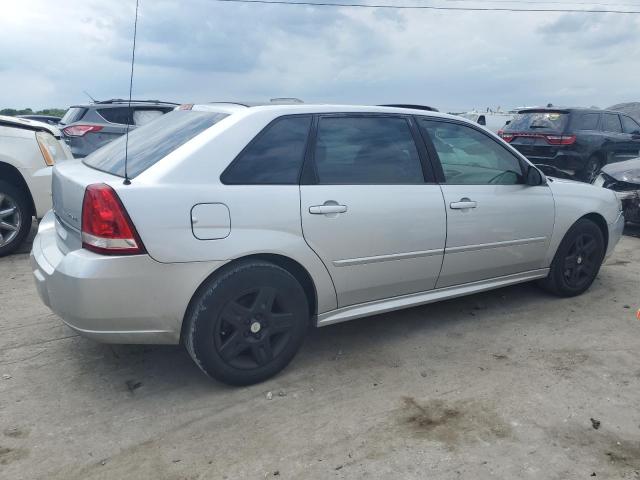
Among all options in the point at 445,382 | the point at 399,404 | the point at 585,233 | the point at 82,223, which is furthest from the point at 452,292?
the point at 82,223

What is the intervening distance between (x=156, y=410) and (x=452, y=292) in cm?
214

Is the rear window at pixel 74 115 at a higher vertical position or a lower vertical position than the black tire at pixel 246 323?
higher

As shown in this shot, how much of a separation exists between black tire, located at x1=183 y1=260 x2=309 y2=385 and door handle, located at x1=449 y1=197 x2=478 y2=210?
1.25m

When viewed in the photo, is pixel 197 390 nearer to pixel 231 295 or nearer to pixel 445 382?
pixel 231 295

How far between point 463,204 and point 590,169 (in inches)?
314

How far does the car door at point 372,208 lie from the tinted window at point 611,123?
29.4ft

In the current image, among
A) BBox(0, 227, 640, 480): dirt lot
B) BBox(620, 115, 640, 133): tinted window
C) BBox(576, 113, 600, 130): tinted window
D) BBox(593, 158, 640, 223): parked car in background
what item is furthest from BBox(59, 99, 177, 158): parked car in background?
BBox(620, 115, 640, 133): tinted window

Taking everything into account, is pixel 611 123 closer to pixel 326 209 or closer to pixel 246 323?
pixel 326 209

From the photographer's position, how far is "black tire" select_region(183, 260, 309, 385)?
9.59ft

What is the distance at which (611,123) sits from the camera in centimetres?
1127

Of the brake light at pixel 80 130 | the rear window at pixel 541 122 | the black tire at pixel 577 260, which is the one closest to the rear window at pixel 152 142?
the black tire at pixel 577 260

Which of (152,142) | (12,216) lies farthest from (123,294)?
(12,216)

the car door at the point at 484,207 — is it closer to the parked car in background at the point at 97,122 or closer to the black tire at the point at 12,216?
the black tire at the point at 12,216

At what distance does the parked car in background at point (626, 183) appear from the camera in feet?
23.4
